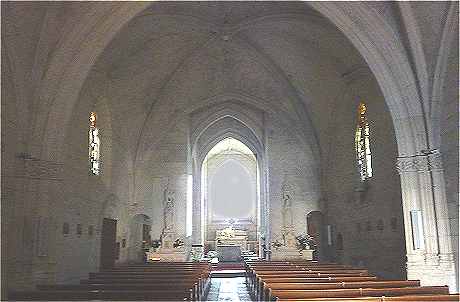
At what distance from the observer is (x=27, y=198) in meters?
12.2

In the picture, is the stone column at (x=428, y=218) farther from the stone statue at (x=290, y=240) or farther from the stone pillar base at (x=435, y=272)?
the stone statue at (x=290, y=240)

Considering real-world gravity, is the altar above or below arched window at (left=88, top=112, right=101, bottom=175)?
below

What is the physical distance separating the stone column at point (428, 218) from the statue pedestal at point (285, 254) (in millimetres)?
10739

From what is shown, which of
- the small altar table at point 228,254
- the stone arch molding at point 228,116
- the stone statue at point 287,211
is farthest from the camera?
the small altar table at point 228,254

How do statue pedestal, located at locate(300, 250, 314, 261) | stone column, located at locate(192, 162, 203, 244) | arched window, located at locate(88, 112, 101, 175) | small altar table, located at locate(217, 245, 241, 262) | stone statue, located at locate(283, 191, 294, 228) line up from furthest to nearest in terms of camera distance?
small altar table, located at locate(217, 245, 241, 262)
stone column, located at locate(192, 162, 203, 244)
stone statue, located at locate(283, 191, 294, 228)
statue pedestal, located at locate(300, 250, 314, 261)
arched window, located at locate(88, 112, 101, 175)

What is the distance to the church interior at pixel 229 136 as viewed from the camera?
12.0 metres

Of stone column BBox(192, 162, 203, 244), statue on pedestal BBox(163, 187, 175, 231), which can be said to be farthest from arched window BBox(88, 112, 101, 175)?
stone column BBox(192, 162, 203, 244)

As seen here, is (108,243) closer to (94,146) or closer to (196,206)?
(94,146)

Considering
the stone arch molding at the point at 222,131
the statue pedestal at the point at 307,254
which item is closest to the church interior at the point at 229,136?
the stone arch molding at the point at 222,131

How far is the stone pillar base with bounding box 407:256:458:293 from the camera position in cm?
1188

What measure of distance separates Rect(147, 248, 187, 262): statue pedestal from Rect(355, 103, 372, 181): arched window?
32.5 feet

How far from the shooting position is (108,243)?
19.9 meters

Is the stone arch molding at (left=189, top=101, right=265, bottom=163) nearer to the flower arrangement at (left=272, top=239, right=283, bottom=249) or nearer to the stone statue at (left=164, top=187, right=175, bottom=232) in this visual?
the stone statue at (left=164, top=187, right=175, bottom=232)

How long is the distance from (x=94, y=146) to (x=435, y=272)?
13.9 m
